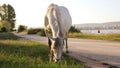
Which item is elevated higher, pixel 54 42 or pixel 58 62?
pixel 54 42

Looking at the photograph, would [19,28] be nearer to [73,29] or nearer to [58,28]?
[73,29]

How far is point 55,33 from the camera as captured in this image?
40.3 ft

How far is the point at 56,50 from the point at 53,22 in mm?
2191

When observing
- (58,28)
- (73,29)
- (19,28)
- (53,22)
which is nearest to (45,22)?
(53,22)

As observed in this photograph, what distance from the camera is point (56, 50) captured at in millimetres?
11320

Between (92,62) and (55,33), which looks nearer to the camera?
(55,33)

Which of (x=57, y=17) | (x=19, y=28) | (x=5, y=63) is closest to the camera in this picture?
(x=5, y=63)

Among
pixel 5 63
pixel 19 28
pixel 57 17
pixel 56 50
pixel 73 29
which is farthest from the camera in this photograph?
pixel 19 28

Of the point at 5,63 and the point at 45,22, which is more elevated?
the point at 45,22

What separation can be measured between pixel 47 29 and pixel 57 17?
127cm

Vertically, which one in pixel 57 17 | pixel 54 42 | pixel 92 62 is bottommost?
pixel 92 62

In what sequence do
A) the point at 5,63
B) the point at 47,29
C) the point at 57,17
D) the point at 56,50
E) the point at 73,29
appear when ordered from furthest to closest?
the point at 73,29, the point at 47,29, the point at 57,17, the point at 5,63, the point at 56,50

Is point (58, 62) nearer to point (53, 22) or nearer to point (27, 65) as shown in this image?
point (27, 65)

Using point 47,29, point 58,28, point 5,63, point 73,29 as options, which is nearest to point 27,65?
point 5,63
